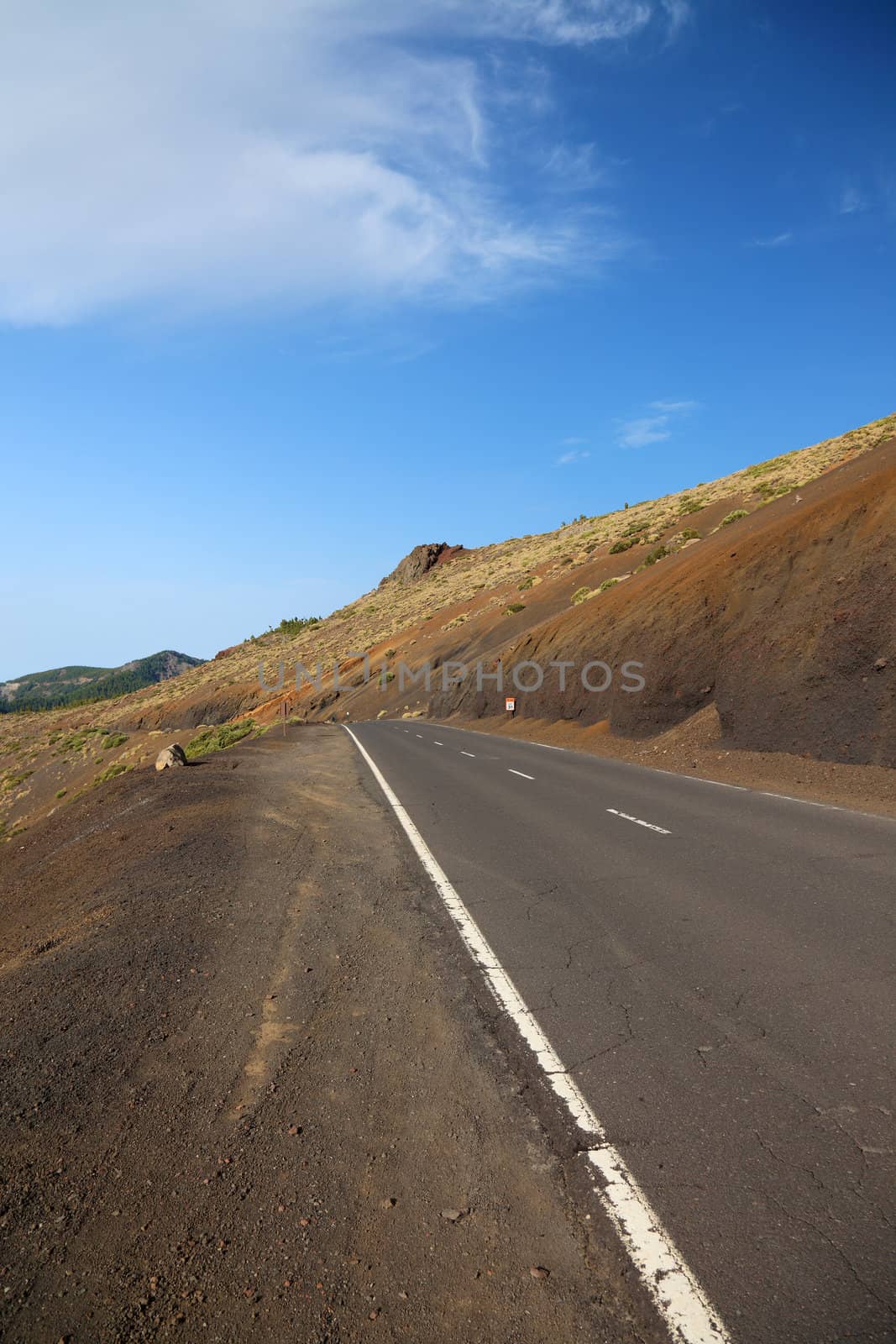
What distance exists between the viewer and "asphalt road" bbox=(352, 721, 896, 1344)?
276 cm

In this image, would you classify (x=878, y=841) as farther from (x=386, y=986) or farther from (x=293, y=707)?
(x=293, y=707)

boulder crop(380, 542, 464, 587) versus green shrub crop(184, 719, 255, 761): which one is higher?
boulder crop(380, 542, 464, 587)

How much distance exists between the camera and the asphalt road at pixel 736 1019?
2760 mm

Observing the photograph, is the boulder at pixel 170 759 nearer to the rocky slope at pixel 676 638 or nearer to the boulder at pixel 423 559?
the rocky slope at pixel 676 638

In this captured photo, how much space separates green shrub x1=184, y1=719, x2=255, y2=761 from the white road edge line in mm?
31356

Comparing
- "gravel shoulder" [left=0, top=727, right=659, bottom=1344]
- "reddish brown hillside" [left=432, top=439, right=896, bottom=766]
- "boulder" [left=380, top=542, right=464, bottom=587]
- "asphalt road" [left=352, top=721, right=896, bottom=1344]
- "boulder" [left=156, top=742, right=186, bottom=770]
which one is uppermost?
"boulder" [left=380, top=542, right=464, bottom=587]

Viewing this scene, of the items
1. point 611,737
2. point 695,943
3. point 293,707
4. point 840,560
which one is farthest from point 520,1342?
point 293,707

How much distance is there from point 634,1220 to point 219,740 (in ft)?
128

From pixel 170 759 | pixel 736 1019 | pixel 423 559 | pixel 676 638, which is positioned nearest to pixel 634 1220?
pixel 736 1019

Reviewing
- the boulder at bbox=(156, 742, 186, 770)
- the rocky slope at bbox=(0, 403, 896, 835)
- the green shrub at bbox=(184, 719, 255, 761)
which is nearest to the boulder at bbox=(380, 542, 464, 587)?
the rocky slope at bbox=(0, 403, 896, 835)

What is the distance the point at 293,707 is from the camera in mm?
66438

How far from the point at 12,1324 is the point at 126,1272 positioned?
0.35 m

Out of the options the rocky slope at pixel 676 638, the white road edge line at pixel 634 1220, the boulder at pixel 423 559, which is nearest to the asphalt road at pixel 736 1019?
the white road edge line at pixel 634 1220

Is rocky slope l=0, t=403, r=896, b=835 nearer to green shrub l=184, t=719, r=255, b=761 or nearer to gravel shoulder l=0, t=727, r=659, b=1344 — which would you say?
green shrub l=184, t=719, r=255, b=761
